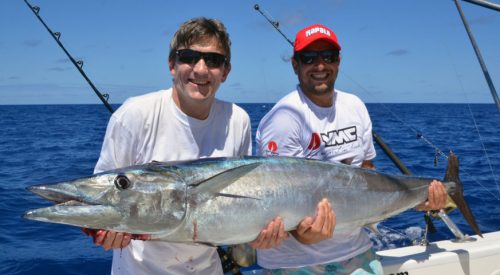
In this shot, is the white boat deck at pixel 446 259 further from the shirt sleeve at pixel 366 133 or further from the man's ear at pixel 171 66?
the man's ear at pixel 171 66

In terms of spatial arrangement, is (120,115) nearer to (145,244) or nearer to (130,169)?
(130,169)

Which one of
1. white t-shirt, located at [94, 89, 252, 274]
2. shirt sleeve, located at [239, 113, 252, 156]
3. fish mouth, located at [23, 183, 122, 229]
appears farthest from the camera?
shirt sleeve, located at [239, 113, 252, 156]

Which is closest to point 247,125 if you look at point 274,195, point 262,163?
point 262,163

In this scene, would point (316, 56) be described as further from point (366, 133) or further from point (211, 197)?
point (211, 197)

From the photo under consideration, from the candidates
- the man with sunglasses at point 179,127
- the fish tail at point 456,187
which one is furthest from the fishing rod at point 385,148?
the man with sunglasses at point 179,127

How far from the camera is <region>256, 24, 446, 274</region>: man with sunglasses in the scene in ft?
8.03

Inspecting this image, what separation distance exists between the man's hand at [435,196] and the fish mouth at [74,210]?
6.12ft

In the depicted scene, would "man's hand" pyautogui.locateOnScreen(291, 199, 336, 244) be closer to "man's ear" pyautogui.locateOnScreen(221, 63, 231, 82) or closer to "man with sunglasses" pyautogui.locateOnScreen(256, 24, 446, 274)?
"man with sunglasses" pyautogui.locateOnScreen(256, 24, 446, 274)

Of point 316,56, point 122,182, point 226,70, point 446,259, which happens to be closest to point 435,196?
point 446,259

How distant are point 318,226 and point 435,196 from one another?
989mm

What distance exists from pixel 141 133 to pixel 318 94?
99 cm

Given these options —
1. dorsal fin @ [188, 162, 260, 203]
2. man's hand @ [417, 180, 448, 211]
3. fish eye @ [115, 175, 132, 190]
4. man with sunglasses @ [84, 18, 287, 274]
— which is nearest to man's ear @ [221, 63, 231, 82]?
man with sunglasses @ [84, 18, 287, 274]

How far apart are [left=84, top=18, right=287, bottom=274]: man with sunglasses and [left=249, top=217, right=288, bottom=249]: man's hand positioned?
0.01m

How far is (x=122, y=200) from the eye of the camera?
1.89 m
